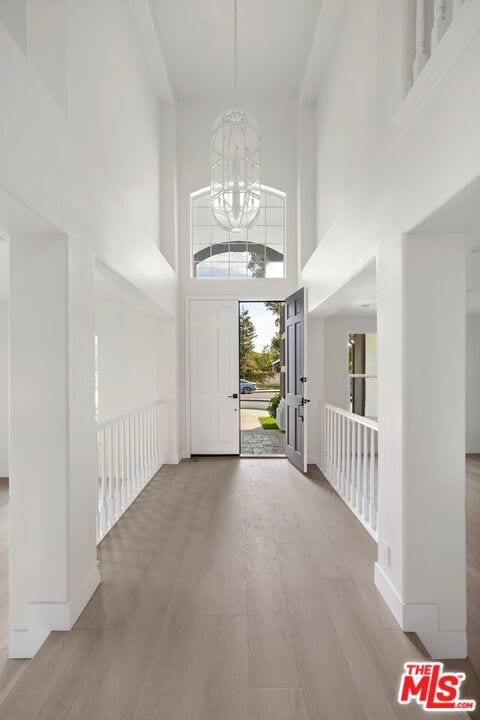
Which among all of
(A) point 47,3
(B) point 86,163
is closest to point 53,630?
(B) point 86,163

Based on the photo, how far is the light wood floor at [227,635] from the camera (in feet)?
6.51

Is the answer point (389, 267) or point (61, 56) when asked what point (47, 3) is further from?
point (389, 267)

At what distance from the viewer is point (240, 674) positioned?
7.08ft

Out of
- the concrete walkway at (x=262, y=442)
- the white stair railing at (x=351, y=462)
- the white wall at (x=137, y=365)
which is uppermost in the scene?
the white wall at (x=137, y=365)

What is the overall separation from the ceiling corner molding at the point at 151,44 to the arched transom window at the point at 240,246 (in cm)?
151

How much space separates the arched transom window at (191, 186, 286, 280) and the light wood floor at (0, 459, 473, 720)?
4.06m

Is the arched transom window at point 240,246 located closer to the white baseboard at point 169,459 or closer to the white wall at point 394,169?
the white wall at point 394,169

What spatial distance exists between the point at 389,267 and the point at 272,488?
131 inches

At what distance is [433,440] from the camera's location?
2.50 metres

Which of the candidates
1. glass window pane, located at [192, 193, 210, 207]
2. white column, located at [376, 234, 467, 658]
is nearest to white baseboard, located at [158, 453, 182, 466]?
glass window pane, located at [192, 193, 210, 207]

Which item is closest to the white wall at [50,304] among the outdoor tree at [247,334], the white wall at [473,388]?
the white wall at [473,388]

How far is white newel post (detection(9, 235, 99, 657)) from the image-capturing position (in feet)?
8.20

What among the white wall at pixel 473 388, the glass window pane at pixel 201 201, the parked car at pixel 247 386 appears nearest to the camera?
the glass window pane at pixel 201 201

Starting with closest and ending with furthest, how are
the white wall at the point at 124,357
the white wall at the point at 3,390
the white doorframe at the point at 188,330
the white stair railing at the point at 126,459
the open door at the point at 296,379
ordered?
the white stair railing at the point at 126,459 → the open door at the point at 296,379 → the white wall at the point at 124,357 → the white wall at the point at 3,390 → the white doorframe at the point at 188,330
